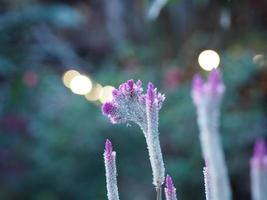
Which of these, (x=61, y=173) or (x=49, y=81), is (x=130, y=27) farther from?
(x=61, y=173)

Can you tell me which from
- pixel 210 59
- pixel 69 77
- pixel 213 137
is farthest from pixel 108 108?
pixel 69 77

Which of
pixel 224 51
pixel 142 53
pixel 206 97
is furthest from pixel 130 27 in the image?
pixel 206 97

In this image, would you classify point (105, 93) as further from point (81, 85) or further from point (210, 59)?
point (210, 59)

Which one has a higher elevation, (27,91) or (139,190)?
(27,91)

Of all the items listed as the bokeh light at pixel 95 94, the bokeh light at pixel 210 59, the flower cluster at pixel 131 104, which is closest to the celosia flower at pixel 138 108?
the flower cluster at pixel 131 104

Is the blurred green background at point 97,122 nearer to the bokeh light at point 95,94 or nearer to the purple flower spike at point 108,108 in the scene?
the bokeh light at point 95,94

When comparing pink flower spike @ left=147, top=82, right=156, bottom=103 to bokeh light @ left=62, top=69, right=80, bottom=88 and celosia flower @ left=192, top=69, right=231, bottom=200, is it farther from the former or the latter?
bokeh light @ left=62, top=69, right=80, bottom=88
